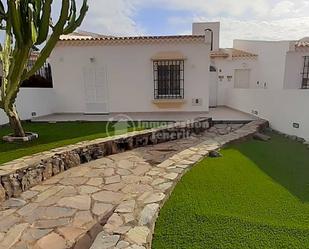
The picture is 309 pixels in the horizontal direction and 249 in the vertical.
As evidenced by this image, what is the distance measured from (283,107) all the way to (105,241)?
823 cm

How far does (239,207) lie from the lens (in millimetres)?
3752

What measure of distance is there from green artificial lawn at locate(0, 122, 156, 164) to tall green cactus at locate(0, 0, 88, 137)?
81 centimetres

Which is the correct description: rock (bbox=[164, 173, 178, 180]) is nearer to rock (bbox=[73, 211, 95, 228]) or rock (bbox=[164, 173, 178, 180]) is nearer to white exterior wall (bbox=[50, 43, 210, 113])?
rock (bbox=[73, 211, 95, 228])

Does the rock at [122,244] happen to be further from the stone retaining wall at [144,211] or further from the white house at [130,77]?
the white house at [130,77]

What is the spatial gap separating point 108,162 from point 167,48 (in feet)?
24.5

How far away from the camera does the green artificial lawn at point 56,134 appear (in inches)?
244

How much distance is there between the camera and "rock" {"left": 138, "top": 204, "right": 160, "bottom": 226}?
3195 mm

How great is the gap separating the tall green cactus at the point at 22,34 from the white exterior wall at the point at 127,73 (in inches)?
191

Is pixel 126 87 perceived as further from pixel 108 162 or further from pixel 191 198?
pixel 191 198

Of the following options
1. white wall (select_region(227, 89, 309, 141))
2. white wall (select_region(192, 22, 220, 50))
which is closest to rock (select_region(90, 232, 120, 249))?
white wall (select_region(227, 89, 309, 141))

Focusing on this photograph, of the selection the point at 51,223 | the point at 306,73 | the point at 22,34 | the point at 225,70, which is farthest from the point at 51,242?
the point at 306,73

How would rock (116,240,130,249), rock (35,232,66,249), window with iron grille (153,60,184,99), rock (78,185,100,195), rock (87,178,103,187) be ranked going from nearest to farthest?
rock (116,240,130,249) < rock (35,232,66,249) < rock (78,185,100,195) < rock (87,178,103,187) < window with iron grille (153,60,184,99)

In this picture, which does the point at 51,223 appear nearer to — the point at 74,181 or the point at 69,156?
the point at 74,181

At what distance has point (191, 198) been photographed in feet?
13.2
